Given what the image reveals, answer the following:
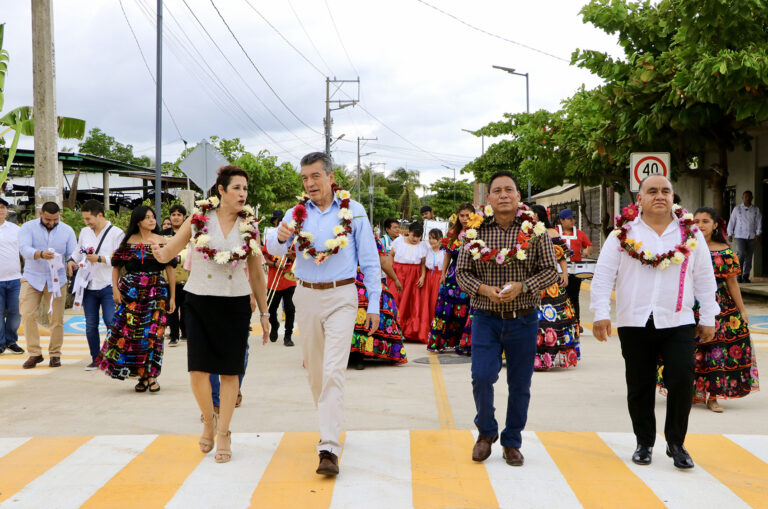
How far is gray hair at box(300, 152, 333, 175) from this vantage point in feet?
18.1

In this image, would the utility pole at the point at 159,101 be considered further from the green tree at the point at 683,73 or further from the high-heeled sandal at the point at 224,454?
the high-heeled sandal at the point at 224,454

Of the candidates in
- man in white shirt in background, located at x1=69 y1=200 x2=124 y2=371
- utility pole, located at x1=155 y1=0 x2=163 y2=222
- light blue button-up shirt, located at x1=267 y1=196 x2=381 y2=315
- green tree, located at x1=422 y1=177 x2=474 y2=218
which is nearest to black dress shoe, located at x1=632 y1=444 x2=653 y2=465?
light blue button-up shirt, located at x1=267 y1=196 x2=381 y2=315

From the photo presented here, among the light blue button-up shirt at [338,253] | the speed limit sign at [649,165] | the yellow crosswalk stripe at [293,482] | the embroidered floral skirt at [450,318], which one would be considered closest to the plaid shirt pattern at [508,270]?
the light blue button-up shirt at [338,253]

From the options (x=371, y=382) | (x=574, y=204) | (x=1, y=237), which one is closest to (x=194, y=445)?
(x=371, y=382)

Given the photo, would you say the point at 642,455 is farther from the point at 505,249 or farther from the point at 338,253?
the point at 338,253

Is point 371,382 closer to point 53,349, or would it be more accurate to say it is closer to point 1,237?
point 53,349

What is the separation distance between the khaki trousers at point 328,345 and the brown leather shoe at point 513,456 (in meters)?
1.13

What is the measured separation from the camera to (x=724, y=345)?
695cm

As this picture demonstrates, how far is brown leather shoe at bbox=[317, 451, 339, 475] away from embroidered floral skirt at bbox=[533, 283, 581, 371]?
447 cm

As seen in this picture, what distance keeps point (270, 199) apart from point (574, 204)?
53.2 feet

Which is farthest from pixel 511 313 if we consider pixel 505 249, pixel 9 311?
pixel 9 311

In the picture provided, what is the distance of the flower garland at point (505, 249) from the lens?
17.7 feet

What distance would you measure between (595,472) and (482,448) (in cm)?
74

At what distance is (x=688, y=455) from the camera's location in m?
5.19
